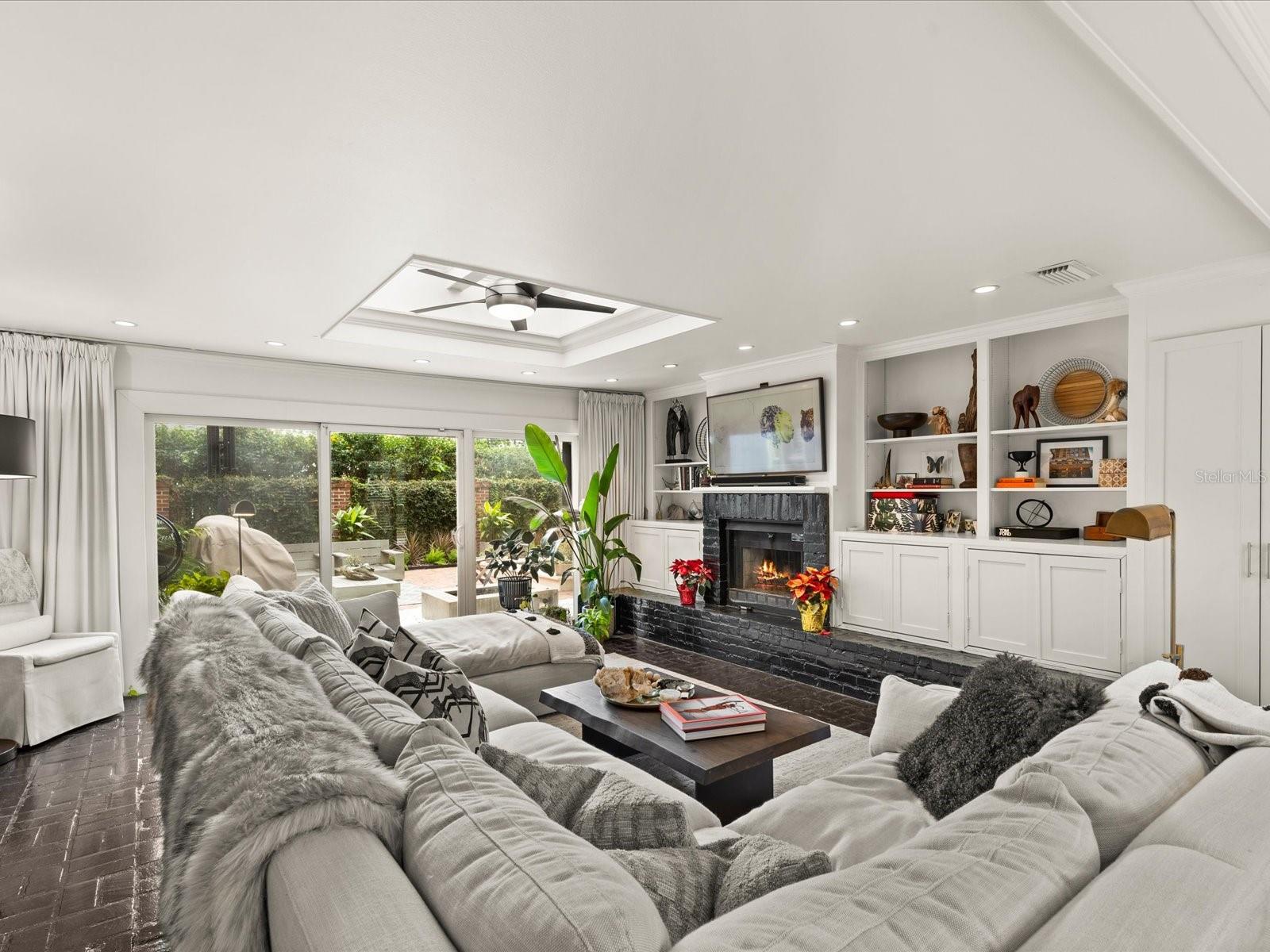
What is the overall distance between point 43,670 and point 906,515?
17.8 ft

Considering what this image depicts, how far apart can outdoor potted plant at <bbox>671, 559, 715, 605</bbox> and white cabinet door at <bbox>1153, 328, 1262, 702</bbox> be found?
3254 mm

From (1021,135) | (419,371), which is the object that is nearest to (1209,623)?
(1021,135)

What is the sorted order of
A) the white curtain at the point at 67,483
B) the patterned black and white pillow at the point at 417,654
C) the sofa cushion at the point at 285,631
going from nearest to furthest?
the sofa cushion at the point at 285,631 → the patterned black and white pillow at the point at 417,654 → the white curtain at the point at 67,483

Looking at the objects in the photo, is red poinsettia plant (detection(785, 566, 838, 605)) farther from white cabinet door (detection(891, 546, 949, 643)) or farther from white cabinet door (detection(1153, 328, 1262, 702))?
white cabinet door (detection(1153, 328, 1262, 702))

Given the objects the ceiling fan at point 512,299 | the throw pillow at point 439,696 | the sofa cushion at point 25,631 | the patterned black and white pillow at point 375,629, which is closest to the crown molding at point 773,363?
the ceiling fan at point 512,299

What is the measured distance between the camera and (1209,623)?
321 centimetres

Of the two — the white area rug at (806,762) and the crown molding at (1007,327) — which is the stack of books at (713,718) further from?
the crown molding at (1007,327)

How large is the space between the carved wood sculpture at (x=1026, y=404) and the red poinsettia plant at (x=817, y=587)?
1601mm

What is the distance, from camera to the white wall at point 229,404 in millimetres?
→ 4531

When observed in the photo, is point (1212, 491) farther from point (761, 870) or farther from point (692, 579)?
point (692, 579)

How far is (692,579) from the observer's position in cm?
600

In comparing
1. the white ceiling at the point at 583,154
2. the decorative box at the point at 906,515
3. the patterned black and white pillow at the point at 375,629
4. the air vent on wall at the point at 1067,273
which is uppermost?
the white ceiling at the point at 583,154

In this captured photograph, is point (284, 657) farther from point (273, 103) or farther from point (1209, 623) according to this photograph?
point (1209, 623)

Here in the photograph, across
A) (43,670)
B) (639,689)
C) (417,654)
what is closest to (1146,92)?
(639,689)
